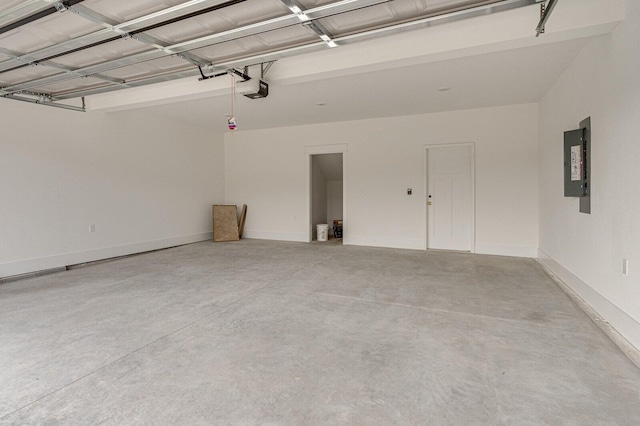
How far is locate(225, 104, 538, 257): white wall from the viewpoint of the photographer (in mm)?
5898

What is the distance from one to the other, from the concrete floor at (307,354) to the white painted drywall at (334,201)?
4.83 metres

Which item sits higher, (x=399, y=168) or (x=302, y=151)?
(x=302, y=151)

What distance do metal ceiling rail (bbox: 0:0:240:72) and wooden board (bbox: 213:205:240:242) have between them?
4.78m

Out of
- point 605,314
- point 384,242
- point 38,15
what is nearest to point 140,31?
point 38,15

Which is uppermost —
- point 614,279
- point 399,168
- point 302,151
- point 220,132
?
point 220,132

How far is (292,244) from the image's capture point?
24.4 ft

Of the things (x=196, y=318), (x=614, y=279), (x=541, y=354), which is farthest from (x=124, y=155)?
(x=614, y=279)

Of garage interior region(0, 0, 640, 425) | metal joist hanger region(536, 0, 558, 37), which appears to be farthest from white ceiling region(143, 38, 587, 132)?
metal joist hanger region(536, 0, 558, 37)

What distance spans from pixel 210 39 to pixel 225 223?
18.2ft

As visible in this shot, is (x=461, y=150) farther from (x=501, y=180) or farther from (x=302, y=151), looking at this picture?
(x=302, y=151)

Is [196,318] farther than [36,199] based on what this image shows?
No

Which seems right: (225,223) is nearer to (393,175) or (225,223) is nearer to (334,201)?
(334,201)

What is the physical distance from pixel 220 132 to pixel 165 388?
7336 mm

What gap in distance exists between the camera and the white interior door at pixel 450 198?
634 cm
